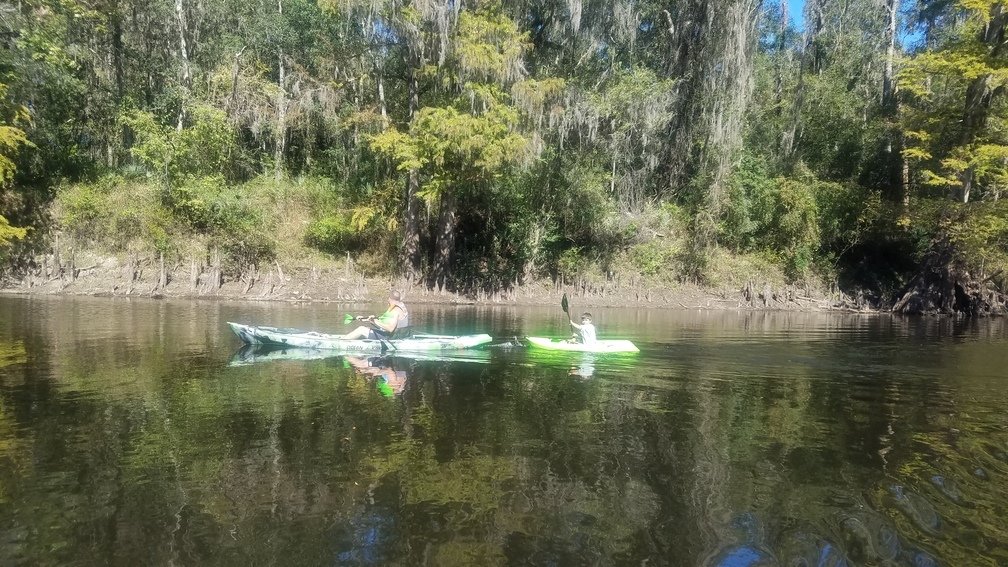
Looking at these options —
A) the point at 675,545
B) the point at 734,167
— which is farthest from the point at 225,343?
the point at 734,167

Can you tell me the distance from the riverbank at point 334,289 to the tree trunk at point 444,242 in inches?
24.9

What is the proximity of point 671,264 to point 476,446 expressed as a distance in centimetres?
2376

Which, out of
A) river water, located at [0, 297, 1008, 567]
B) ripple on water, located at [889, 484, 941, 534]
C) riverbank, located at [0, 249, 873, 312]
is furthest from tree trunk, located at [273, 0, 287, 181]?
ripple on water, located at [889, 484, 941, 534]

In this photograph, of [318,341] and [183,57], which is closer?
[318,341]

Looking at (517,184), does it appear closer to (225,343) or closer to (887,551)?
(225,343)

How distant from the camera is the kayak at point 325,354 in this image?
41.0ft

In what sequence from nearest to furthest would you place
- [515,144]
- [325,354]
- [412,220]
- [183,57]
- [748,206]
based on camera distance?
[325,354]
[515,144]
[412,220]
[183,57]
[748,206]

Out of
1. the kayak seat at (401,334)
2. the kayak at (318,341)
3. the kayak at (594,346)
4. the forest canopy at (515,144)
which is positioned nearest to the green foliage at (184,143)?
the forest canopy at (515,144)

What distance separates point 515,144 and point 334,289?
974 cm

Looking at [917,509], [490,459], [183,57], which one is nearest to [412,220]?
[183,57]

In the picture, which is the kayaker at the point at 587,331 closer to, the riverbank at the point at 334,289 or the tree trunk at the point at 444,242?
the riverbank at the point at 334,289

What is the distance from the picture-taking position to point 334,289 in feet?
83.3

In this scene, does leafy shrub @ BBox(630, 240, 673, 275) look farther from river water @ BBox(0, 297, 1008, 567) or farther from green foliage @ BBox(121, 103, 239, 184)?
green foliage @ BBox(121, 103, 239, 184)

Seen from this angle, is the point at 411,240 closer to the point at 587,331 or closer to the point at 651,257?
the point at 651,257
